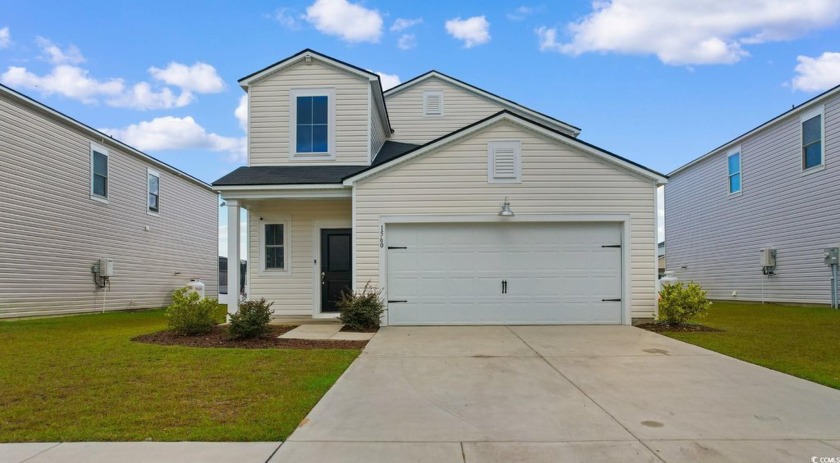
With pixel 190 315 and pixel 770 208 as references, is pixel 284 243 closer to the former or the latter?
pixel 190 315

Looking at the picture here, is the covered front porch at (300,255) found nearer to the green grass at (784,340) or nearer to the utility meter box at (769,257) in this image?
the green grass at (784,340)

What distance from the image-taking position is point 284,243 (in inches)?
489

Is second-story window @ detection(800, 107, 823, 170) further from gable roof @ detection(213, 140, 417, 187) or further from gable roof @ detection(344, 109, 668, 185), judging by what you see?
gable roof @ detection(213, 140, 417, 187)

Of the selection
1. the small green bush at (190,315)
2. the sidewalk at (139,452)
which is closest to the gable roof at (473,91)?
the small green bush at (190,315)

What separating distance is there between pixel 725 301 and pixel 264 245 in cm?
1696

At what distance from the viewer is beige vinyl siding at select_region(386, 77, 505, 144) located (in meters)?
16.5

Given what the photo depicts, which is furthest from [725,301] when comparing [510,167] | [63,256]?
[63,256]

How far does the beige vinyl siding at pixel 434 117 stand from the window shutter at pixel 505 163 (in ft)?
19.1

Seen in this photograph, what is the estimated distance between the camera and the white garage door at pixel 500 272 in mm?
10883

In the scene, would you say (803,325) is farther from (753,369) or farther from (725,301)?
(725,301)

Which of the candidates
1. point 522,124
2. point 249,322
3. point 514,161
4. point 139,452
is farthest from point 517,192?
point 139,452

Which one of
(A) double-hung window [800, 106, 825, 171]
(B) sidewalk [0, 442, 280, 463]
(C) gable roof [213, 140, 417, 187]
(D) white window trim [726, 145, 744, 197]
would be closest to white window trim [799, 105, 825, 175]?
(A) double-hung window [800, 106, 825, 171]

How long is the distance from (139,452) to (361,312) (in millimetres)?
6529

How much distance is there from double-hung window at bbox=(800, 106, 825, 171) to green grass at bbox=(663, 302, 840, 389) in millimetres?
4550
